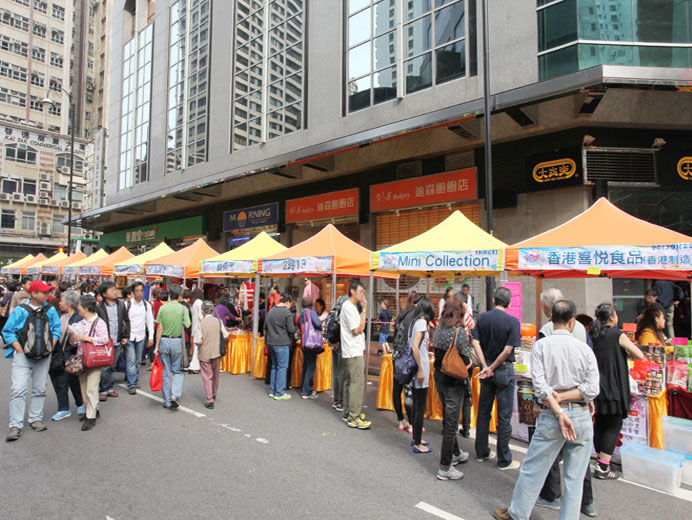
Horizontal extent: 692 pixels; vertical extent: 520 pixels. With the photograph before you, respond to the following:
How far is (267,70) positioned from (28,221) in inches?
1603

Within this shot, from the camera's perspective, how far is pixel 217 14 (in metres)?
20.4

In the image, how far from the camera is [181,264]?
42.4 feet

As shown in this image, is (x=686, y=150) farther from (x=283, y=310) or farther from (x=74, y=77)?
(x=74, y=77)

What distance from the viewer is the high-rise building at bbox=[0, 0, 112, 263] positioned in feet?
145

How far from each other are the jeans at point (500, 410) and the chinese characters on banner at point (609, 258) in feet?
6.90

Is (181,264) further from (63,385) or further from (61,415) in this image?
(61,415)

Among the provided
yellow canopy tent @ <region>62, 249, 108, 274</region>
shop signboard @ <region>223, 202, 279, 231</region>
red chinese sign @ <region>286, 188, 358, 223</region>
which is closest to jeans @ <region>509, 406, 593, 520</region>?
red chinese sign @ <region>286, 188, 358, 223</region>

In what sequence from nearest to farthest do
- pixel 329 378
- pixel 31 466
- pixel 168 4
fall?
1. pixel 31 466
2. pixel 329 378
3. pixel 168 4

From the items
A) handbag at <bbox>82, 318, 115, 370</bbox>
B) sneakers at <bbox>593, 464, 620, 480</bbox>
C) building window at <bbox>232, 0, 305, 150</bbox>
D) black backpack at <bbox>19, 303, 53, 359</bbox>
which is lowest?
sneakers at <bbox>593, 464, 620, 480</bbox>

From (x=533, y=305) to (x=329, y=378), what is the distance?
20.2 ft

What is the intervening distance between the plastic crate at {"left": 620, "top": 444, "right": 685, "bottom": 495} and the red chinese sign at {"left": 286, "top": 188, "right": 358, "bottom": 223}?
11.7m

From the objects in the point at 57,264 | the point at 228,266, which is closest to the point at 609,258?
the point at 228,266

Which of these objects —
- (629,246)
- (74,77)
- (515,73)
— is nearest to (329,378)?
Answer: (629,246)

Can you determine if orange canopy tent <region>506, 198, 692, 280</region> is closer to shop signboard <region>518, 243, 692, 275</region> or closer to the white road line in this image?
shop signboard <region>518, 243, 692, 275</region>
